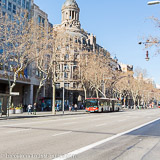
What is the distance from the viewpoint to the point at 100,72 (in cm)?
5409

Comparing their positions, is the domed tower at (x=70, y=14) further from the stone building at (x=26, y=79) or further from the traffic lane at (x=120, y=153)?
the traffic lane at (x=120, y=153)

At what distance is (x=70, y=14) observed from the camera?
311ft

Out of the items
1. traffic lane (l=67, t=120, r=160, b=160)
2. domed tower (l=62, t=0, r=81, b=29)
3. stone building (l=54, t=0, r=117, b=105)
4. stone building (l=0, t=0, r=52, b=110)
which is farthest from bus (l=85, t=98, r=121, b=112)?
domed tower (l=62, t=0, r=81, b=29)

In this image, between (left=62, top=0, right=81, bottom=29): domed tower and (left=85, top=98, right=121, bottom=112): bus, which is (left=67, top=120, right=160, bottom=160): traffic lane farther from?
(left=62, top=0, right=81, bottom=29): domed tower

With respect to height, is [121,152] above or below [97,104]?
below

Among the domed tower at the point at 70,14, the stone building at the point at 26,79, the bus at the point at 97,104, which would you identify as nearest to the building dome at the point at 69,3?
the domed tower at the point at 70,14

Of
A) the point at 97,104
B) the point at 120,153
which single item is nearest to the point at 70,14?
the point at 97,104

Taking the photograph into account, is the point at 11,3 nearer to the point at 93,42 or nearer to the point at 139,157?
the point at 139,157

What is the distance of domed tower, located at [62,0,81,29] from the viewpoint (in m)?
92.8

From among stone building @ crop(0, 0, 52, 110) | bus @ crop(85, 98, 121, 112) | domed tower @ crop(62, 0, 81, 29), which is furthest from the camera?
domed tower @ crop(62, 0, 81, 29)

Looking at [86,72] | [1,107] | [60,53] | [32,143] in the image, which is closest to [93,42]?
[86,72]

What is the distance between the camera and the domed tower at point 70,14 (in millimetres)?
92812

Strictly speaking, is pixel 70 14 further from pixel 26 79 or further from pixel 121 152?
pixel 121 152

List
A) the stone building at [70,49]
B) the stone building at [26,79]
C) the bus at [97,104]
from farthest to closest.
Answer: the stone building at [26,79] < the bus at [97,104] < the stone building at [70,49]
